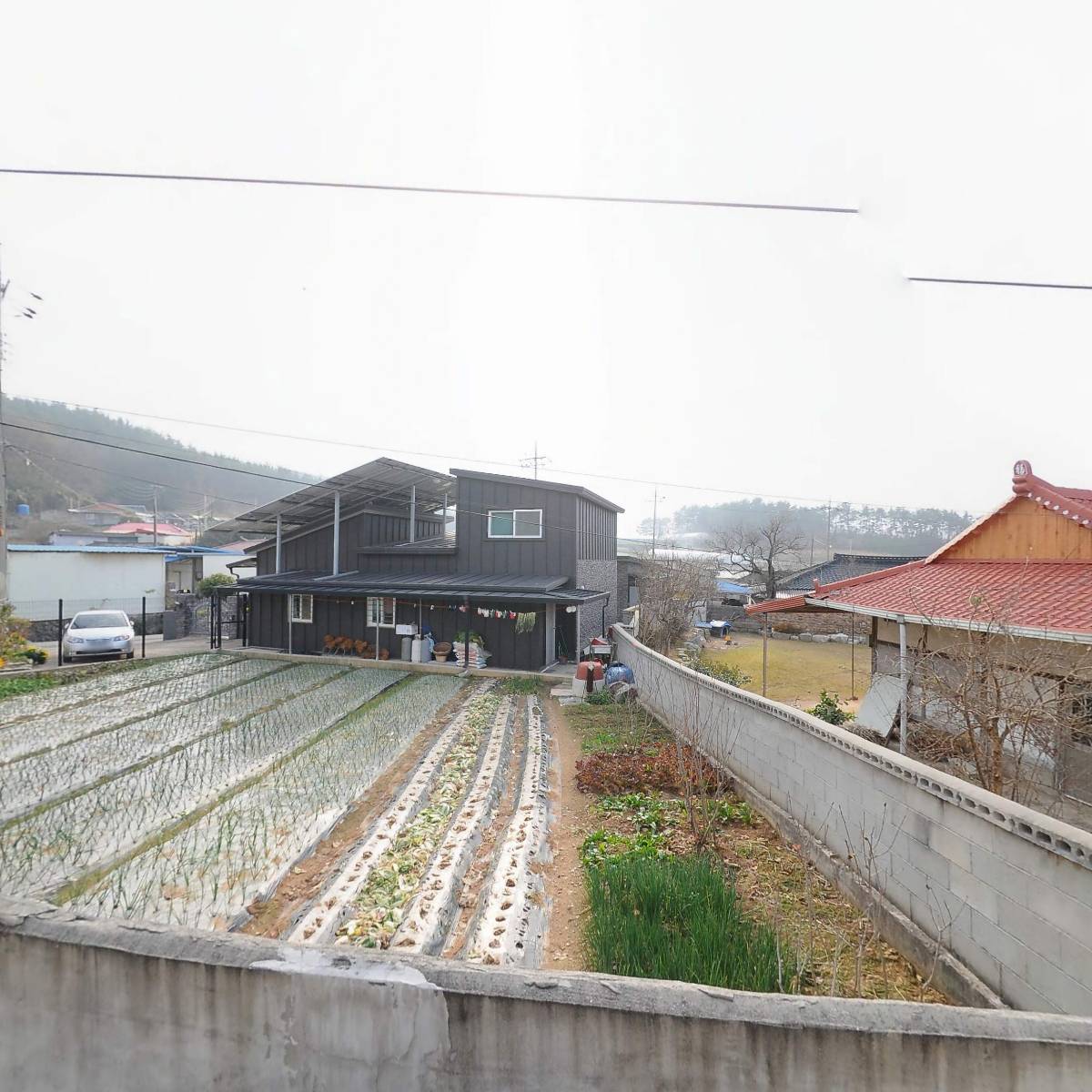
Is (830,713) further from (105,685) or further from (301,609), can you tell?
(301,609)

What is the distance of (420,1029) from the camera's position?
199 centimetres

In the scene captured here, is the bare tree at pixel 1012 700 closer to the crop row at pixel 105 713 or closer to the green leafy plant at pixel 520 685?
the green leafy plant at pixel 520 685

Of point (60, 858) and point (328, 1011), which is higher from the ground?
point (328, 1011)

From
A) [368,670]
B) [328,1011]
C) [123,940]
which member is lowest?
[368,670]

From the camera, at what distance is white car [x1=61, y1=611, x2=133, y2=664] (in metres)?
14.6

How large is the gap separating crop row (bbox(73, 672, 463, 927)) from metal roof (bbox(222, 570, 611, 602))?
18.1 ft

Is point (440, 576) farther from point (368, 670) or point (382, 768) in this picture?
point (382, 768)

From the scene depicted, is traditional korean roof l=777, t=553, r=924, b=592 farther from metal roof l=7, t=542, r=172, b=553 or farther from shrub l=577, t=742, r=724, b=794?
metal roof l=7, t=542, r=172, b=553

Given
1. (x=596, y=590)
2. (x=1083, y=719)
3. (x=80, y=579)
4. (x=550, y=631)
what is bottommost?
(x=550, y=631)

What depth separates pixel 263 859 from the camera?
4695mm

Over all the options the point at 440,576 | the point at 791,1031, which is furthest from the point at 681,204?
the point at 440,576

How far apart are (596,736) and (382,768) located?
11.0 feet

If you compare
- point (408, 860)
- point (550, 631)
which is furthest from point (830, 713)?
point (408, 860)

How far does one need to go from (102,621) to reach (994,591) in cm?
2055
